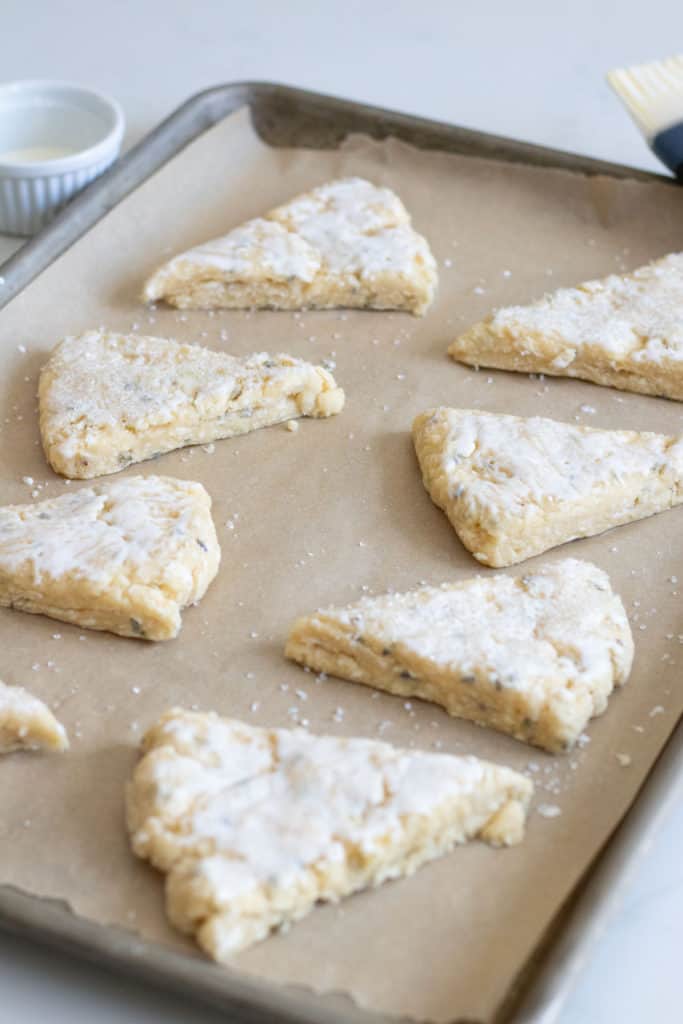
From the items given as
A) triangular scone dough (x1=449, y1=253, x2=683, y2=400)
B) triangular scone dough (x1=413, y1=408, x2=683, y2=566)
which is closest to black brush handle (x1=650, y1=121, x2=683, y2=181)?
triangular scone dough (x1=449, y1=253, x2=683, y2=400)

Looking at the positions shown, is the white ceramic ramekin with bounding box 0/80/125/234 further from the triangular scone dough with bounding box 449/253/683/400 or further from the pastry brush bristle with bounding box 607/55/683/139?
the pastry brush bristle with bounding box 607/55/683/139

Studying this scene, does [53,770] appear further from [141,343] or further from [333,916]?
[141,343]

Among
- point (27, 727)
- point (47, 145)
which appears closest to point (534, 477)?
point (27, 727)

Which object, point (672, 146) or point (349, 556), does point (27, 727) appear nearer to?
point (349, 556)

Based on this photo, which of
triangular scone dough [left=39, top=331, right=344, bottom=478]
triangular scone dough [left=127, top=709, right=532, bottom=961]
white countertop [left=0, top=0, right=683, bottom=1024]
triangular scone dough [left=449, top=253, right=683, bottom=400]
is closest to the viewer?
triangular scone dough [left=127, top=709, right=532, bottom=961]

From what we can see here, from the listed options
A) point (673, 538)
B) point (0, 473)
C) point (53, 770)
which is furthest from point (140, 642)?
point (673, 538)

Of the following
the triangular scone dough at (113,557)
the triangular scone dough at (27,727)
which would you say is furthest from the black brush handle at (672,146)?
the triangular scone dough at (27,727)
